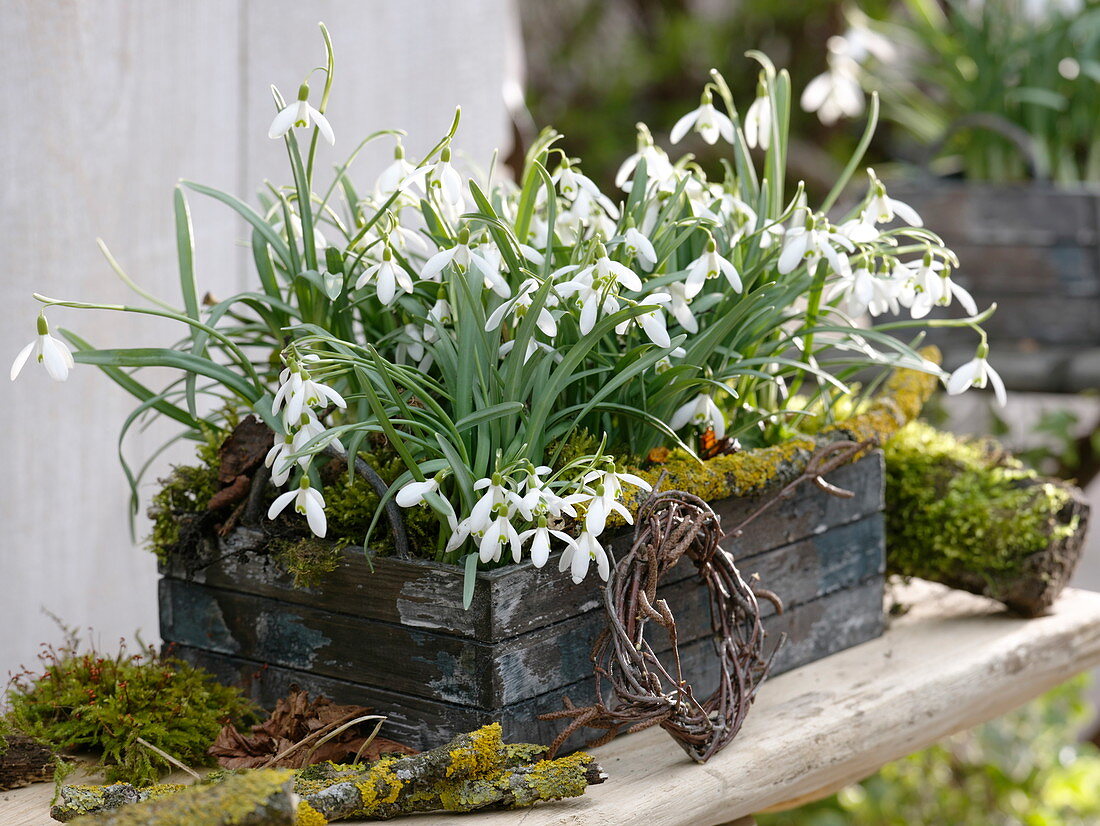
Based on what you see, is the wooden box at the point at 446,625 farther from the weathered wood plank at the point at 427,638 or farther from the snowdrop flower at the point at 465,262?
the snowdrop flower at the point at 465,262

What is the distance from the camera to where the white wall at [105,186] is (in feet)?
4.39

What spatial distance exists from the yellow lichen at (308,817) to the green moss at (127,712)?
172 millimetres

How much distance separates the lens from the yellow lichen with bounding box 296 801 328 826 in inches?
29.3

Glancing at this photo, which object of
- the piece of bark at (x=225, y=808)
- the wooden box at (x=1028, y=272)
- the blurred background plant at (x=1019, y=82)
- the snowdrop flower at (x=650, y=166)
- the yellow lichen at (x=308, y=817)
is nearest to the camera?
the piece of bark at (x=225, y=808)

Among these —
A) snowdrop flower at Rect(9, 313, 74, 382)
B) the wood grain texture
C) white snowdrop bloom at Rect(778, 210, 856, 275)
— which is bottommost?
the wood grain texture

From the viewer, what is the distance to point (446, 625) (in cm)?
84

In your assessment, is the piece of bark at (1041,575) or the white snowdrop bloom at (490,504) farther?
the piece of bark at (1041,575)

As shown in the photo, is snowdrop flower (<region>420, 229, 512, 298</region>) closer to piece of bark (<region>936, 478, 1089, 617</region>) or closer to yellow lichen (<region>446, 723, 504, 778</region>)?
Result: yellow lichen (<region>446, 723, 504, 778</region>)

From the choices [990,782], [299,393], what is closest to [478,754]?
[299,393]

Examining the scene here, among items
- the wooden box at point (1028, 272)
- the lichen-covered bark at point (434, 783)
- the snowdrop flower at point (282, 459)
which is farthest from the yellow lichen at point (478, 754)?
the wooden box at point (1028, 272)

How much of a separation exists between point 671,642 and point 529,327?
267 mm

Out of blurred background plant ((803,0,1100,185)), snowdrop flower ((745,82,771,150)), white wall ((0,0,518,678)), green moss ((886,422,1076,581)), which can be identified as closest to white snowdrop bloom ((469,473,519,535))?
snowdrop flower ((745,82,771,150))

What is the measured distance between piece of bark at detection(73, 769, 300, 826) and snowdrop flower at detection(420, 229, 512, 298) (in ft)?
1.21

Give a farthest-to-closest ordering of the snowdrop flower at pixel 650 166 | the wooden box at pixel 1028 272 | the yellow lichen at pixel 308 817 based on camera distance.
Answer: the wooden box at pixel 1028 272 → the snowdrop flower at pixel 650 166 → the yellow lichen at pixel 308 817
